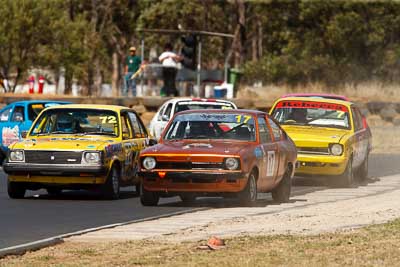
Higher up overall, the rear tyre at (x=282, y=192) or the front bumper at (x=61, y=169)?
the front bumper at (x=61, y=169)

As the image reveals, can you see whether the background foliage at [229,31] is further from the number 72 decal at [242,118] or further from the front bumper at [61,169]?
the number 72 decal at [242,118]

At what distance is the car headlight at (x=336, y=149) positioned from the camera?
21.6m

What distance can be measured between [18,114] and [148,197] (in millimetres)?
10242

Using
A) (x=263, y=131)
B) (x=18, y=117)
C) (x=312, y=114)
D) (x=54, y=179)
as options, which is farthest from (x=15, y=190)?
(x=18, y=117)

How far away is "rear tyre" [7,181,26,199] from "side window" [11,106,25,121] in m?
8.21

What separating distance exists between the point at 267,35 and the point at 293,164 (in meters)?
59.5

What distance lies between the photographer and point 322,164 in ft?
70.7

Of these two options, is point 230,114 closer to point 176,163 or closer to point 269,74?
point 176,163

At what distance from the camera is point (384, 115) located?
43.0 metres

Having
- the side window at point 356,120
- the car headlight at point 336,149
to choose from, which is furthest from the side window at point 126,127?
the side window at point 356,120

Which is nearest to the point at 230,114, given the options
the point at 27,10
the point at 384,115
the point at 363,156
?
the point at 363,156

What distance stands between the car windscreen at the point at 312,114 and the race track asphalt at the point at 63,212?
2.22m

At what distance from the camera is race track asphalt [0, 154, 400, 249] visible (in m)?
13.7

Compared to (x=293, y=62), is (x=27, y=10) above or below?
above
